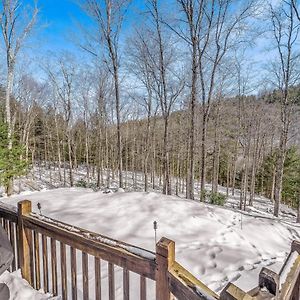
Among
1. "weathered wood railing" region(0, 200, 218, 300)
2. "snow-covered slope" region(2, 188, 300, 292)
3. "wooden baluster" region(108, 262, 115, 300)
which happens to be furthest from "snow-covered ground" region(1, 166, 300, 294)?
"wooden baluster" region(108, 262, 115, 300)

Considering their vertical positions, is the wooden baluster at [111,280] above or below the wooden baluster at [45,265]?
above

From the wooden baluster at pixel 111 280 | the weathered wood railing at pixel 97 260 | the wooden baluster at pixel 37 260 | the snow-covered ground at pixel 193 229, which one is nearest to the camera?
the weathered wood railing at pixel 97 260

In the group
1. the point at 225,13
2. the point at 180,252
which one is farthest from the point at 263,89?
the point at 180,252

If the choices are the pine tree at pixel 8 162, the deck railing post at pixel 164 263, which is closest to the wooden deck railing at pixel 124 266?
the deck railing post at pixel 164 263

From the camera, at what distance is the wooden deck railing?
110 cm

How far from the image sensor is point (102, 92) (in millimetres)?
17219

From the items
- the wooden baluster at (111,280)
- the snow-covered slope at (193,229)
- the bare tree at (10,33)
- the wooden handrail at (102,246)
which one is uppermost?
the bare tree at (10,33)

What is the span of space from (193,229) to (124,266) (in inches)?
138

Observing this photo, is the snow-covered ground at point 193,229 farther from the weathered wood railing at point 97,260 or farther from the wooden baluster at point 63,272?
the wooden baluster at point 63,272

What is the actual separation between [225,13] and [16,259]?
11.4 metres

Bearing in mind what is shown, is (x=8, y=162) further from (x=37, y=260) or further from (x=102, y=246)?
(x=102, y=246)

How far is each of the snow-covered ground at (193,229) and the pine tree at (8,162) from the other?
3570 millimetres

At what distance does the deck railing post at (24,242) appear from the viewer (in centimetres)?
257

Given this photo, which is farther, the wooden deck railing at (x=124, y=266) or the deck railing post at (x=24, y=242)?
the deck railing post at (x=24, y=242)
